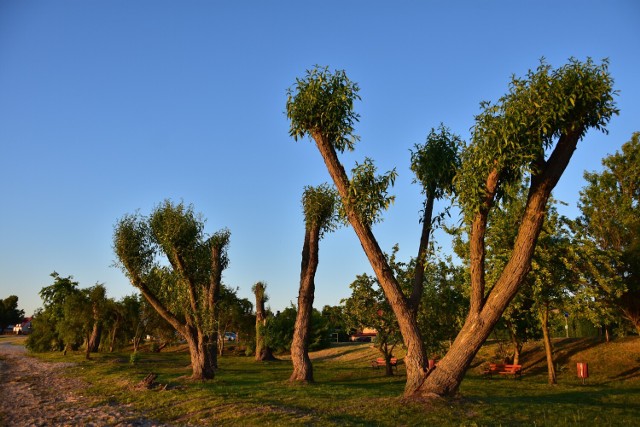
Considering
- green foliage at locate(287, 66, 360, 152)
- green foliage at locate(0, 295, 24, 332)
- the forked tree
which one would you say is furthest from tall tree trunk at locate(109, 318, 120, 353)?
green foliage at locate(0, 295, 24, 332)

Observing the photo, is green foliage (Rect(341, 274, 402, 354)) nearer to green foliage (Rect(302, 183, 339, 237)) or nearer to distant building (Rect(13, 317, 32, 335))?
green foliage (Rect(302, 183, 339, 237))

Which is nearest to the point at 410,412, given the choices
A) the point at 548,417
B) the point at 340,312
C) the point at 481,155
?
the point at 548,417

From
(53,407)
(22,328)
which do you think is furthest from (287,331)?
(22,328)

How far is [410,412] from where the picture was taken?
1422 centimetres

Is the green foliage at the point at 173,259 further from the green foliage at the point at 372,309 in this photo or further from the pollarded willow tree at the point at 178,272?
the green foliage at the point at 372,309

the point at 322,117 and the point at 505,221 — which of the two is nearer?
the point at 322,117

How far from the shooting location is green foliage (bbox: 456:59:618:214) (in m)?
14.5

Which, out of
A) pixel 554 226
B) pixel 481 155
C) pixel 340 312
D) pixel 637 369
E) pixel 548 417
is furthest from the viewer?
pixel 340 312

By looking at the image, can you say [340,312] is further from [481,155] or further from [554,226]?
[481,155]

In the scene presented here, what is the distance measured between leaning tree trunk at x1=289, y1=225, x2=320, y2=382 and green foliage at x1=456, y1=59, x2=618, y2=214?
12632 mm

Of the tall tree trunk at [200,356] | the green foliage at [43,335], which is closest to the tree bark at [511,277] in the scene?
the tall tree trunk at [200,356]

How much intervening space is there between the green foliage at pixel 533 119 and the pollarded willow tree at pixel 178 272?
62.4ft

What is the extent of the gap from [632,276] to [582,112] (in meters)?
22.1

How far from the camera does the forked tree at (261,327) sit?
53.0 meters
